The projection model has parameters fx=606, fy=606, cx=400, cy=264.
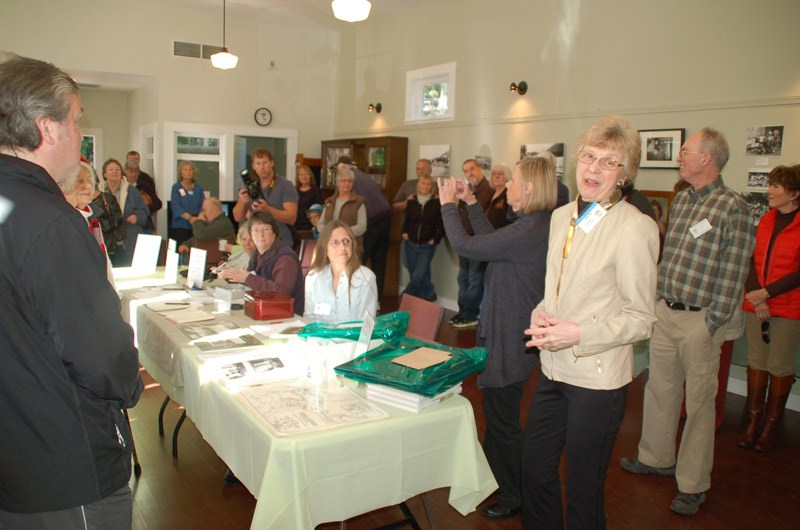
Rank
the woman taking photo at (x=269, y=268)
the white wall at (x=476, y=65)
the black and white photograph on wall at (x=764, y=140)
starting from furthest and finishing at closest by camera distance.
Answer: the white wall at (x=476, y=65) < the black and white photograph on wall at (x=764, y=140) < the woman taking photo at (x=269, y=268)

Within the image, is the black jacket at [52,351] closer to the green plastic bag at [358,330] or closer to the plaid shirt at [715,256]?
the green plastic bag at [358,330]

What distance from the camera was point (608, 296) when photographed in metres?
1.80

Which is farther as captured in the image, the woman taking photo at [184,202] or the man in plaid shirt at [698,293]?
the woman taking photo at [184,202]

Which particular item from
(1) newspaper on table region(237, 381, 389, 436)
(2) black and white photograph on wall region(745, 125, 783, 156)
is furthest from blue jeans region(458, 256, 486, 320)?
(1) newspaper on table region(237, 381, 389, 436)

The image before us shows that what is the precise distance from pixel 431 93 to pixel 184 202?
145 inches

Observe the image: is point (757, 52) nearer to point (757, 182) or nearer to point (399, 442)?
point (757, 182)

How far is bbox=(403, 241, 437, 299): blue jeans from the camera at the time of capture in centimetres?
731

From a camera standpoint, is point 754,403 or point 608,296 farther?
point 754,403

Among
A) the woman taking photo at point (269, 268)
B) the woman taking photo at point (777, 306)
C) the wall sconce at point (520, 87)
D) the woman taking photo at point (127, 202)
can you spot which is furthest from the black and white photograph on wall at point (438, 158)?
the woman taking photo at point (777, 306)

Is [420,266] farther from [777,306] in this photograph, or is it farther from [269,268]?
[777,306]

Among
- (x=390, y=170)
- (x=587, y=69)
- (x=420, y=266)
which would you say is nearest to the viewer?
(x=587, y=69)

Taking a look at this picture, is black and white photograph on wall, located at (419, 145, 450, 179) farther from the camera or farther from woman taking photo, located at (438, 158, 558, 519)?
woman taking photo, located at (438, 158, 558, 519)

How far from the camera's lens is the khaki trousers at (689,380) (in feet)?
9.36

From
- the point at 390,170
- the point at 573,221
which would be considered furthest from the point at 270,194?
the point at 573,221
